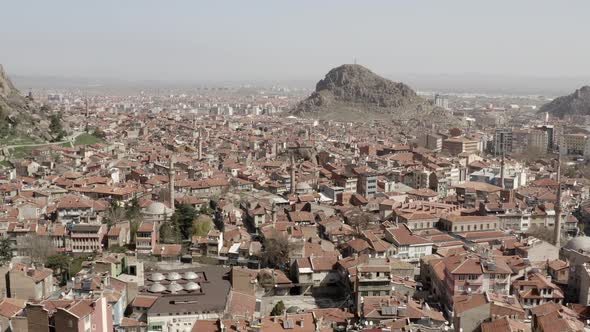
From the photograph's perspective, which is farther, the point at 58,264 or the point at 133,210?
A: the point at 133,210

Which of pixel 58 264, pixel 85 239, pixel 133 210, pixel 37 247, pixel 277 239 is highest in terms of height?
pixel 133 210

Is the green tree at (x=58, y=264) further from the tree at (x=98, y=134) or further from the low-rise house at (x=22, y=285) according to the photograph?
the tree at (x=98, y=134)

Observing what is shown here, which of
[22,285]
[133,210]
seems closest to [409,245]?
[133,210]

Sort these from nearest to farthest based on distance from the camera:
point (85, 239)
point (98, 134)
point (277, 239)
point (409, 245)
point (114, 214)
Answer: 1. point (277, 239)
2. point (409, 245)
3. point (85, 239)
4. point (114, 214)
5. point (98, 134)

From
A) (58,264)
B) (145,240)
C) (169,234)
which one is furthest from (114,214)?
(58,264)

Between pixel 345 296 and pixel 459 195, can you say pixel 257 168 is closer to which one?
pixel 459 195

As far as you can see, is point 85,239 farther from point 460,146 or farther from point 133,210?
point 460,146

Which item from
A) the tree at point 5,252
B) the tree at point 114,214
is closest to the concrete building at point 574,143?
the tree at point 114,214

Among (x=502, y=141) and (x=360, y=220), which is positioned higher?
(x=502, y=141)

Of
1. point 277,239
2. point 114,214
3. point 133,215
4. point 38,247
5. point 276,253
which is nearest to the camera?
point 276,253
